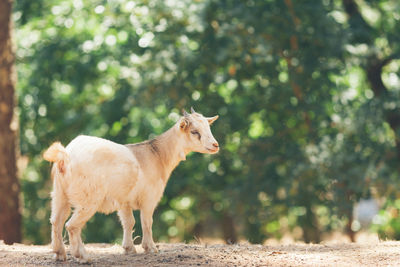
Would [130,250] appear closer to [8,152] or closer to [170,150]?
[170,150]

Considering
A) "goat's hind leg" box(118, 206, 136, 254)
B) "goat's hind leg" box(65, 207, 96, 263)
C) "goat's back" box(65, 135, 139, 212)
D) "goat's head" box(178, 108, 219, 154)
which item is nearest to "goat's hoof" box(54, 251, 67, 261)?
"goat's hind leg" box(65, 207, 96, 263)

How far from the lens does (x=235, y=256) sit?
8078 mm

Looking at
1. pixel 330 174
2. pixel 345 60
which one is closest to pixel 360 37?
pixel 345 60

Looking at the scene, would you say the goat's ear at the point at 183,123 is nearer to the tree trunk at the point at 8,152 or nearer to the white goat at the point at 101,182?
the white goat at the point at 101,182

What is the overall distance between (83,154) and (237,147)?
9.52 metres

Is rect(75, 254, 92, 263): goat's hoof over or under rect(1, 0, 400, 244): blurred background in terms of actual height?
under

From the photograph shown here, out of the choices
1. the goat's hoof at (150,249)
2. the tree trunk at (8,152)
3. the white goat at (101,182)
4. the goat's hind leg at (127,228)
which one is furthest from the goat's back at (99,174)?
the tree trunk at (8,152)

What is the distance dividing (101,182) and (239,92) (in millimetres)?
8995

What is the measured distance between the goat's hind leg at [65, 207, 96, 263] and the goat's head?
189 centimetres

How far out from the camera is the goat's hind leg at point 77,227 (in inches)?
298

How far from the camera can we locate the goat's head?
8.69 meters

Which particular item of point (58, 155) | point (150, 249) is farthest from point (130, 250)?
point (58, 155)

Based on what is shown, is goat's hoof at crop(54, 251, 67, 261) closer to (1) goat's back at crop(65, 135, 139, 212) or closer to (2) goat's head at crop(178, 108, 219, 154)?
(1) goat's back at crop(65, 135, 139, 212)

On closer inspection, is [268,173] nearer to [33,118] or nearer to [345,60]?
[345,60]
